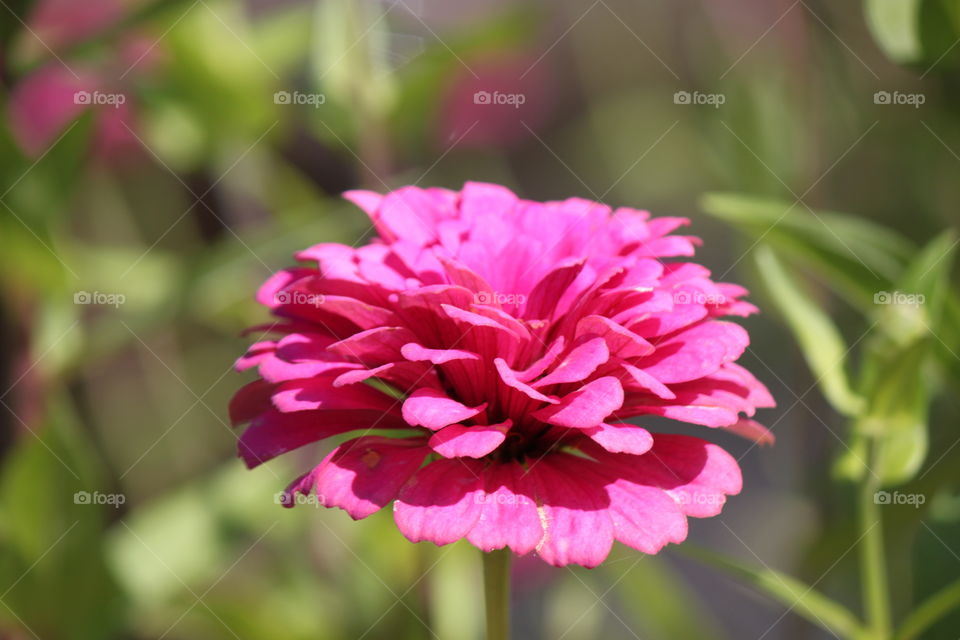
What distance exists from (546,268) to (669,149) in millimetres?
912

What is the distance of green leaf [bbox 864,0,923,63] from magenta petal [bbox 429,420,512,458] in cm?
40

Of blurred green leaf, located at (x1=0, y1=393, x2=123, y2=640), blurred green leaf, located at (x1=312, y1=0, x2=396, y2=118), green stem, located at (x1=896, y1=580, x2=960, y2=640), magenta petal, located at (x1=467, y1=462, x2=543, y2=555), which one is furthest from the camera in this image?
blurred green leaf, located at (x1=312, y1=0, x2=396, y2=118)

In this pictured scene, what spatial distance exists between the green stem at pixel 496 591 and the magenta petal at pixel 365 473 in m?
0.06

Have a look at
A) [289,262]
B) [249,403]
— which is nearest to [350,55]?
[289,262]

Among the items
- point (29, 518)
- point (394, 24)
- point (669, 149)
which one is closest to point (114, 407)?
point (29, 518)

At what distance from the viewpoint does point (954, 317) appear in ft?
1.78

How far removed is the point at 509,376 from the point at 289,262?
479 mm

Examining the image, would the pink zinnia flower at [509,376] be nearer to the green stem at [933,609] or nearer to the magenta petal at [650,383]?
the magenta petal at [650,383]

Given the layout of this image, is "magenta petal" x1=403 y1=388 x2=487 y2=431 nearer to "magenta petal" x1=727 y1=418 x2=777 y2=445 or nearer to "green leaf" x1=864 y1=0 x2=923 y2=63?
"magenta petal" x1=727 y1=418 x2=777 y2=445

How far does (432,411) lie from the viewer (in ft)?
1.12

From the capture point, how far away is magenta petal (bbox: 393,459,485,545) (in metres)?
0.33

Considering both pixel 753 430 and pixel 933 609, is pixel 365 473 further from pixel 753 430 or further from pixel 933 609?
pixel 933 609

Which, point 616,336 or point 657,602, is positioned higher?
point 616,336

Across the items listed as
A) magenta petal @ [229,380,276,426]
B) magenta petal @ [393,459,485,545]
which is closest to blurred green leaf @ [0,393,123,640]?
magenta petal @ [229,380,276,426]
